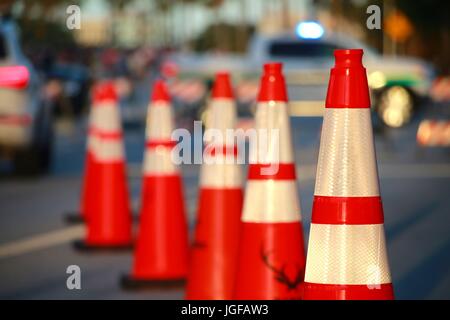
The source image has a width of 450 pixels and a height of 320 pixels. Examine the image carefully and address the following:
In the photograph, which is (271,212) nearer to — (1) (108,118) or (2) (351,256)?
(2) (351,256)

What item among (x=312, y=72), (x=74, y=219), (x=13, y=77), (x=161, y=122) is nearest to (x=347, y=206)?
(x=161, y=122)

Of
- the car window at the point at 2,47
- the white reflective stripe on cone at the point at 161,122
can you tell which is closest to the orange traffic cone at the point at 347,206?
the white reflective stripe on cone at the point at 161,122

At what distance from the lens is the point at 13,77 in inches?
699

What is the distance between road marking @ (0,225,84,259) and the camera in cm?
1134

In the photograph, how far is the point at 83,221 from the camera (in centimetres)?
1341

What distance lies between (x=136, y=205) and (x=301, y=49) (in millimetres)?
19560

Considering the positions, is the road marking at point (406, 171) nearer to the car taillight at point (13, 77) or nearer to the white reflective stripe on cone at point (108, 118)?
the car taillight at point (13, 77)

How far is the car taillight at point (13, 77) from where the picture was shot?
58.0 ft

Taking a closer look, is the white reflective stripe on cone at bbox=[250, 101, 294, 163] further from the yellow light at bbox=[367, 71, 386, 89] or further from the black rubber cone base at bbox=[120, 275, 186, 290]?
the yellow light at bbox=[367, 71, 386, 89]

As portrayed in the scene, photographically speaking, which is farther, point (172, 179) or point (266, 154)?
point (172, 179)

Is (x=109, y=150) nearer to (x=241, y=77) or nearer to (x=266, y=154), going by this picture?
(x=266, y=154)

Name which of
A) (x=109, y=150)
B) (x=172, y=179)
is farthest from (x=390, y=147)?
(x=172, y=179)

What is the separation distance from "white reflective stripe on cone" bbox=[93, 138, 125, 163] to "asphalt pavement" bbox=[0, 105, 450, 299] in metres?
0.67

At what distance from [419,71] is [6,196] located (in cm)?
2043
